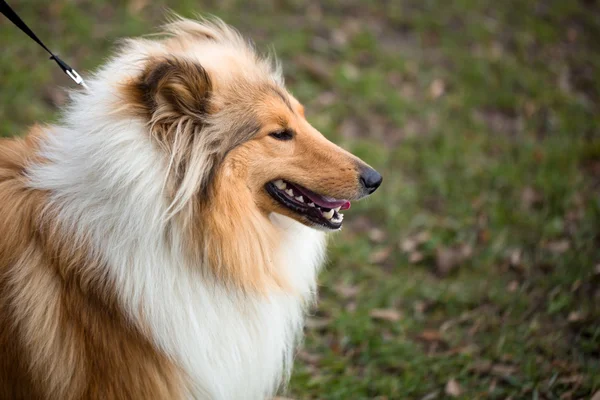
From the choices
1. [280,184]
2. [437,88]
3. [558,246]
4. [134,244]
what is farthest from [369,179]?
[437,88]

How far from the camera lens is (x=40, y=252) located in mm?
2465

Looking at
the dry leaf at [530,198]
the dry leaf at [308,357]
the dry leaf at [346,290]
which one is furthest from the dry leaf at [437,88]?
the dry leaf at [308,357]

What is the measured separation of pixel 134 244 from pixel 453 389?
2169mm

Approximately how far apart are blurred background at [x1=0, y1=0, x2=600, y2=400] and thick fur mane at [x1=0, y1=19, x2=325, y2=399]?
4.04 ft

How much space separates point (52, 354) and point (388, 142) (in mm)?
4183

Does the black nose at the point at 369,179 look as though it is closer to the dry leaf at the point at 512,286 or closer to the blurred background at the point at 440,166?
the blurred background at the point at 440,166

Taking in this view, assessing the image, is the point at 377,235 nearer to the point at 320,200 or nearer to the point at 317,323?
the point at 317,323

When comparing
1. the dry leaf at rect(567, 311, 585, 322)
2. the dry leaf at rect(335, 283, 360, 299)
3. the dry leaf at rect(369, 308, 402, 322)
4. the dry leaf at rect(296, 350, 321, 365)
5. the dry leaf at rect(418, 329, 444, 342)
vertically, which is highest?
the dry leaf at rect(567, 311, 585, 322)

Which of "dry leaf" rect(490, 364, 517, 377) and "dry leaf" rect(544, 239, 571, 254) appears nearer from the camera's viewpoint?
"dry leaf" rect(490, 364, 517, 377)

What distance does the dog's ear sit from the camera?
2.31m

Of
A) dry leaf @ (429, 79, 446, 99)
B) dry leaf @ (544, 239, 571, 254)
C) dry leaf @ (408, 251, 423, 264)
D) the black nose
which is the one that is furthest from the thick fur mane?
dry leaf @ (429, 79, 446, 99)

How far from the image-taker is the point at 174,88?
2.39 metres

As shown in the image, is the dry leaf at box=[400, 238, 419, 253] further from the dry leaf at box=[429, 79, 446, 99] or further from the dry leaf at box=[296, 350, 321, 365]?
the dry leaf at box=[429, 79, 446, 99]

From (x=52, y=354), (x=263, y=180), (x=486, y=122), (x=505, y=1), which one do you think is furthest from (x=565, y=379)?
(x=505, y=1)
